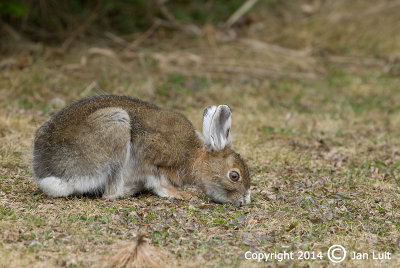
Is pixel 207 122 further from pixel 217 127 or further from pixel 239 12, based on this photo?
pixel 239 12

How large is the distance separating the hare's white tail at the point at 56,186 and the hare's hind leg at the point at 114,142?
0.51m

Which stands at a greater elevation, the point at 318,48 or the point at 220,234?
the point at 318,48

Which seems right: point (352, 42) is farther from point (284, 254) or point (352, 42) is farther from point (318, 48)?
point (284, 254)

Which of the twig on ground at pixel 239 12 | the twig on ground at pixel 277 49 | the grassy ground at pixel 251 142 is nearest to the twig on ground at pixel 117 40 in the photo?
the grassy ground at pixel 251 142

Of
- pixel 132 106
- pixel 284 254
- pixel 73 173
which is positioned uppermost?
pixel 132 106

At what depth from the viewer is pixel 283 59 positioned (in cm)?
1666

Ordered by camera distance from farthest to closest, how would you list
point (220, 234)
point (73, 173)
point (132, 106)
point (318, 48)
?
point (318, 48)
point (132, 106)
point (73, 173)
point (220, 234)

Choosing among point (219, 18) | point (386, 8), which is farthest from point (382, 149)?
point (386, 8)

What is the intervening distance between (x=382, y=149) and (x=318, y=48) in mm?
7876

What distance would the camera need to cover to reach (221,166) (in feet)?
24.9

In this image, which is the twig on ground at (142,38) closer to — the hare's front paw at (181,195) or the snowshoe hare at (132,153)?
the snowshoe hare at (132,153)

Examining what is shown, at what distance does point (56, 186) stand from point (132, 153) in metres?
1.08

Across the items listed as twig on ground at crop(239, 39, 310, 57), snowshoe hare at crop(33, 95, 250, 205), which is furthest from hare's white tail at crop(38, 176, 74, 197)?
twig on ground at crop(239, 39, 310, 57)

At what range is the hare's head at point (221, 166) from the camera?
7.41 metres
